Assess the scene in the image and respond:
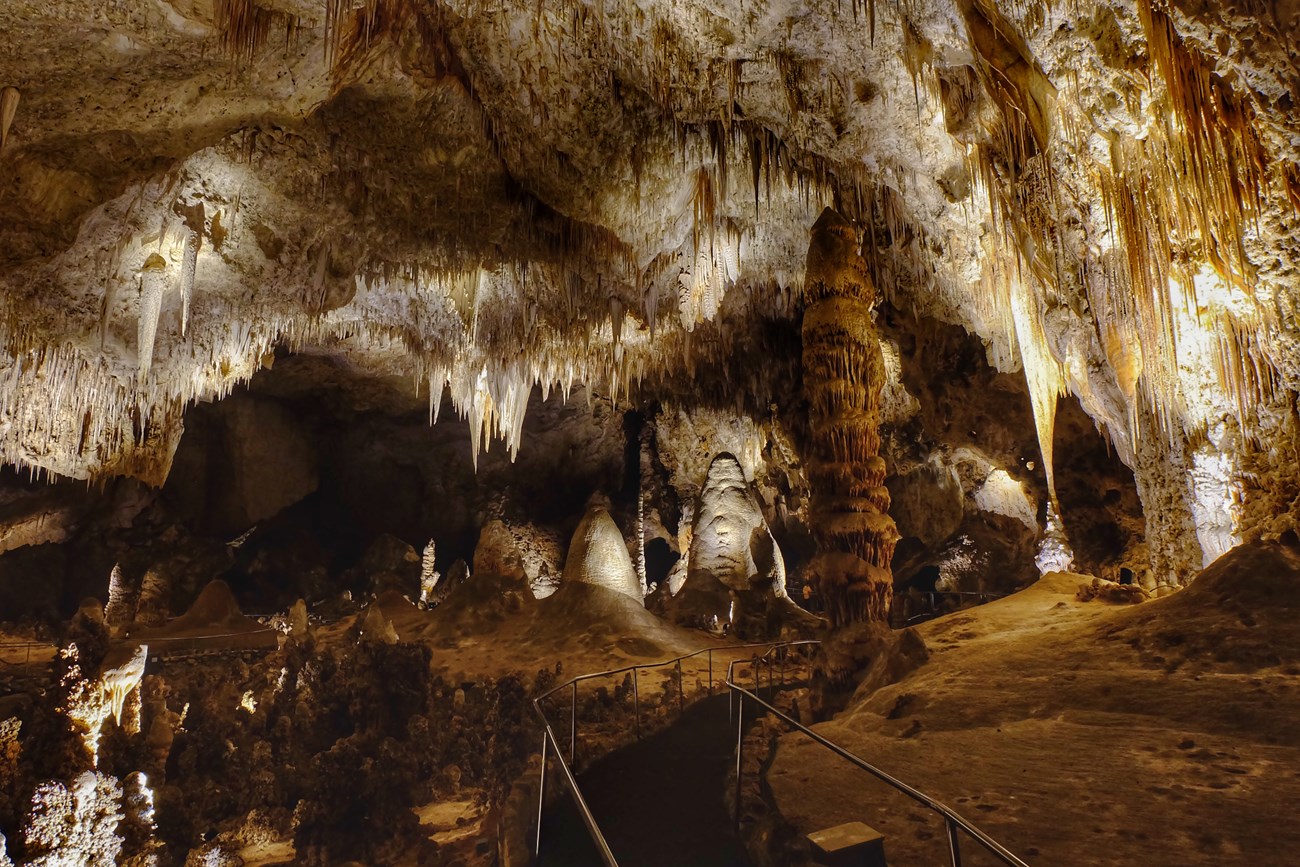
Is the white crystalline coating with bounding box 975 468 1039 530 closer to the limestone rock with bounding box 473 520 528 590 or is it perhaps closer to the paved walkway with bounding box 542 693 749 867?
the limestone rock with bounding box 473 520 528 590

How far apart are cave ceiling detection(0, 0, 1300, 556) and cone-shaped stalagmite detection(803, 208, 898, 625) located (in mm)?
986

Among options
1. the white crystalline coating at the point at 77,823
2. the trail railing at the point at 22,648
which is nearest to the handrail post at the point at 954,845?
the white crystalline coating at the point at 77,823

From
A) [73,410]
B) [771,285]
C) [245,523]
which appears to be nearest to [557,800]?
[771,285]

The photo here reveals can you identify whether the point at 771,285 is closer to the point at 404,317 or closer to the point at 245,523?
the point at 404,317

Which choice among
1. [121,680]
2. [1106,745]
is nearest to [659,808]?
[1106,745]

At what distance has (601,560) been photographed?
1448 cm

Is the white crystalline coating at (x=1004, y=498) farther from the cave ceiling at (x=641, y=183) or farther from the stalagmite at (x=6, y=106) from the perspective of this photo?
the stalagmite at (x=6, y=106)

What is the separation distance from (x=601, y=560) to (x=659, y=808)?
999 cm

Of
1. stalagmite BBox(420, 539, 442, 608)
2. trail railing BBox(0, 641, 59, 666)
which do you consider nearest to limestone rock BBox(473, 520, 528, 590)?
stalagmite BBox(420, 539, 442, 608)

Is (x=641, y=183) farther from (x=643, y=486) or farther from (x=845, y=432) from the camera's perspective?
(x=643, y=486)

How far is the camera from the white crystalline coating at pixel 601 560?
47.0 feet

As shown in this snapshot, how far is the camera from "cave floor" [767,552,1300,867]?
2969mm

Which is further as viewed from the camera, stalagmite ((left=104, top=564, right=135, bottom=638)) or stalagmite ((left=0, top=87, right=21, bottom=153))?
stalagmite ((left=104, top=564, right=135, bottom=638))

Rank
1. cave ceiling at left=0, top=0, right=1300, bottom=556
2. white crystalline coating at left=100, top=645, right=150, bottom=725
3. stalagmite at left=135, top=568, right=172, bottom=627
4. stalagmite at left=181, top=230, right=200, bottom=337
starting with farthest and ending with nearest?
stalagmite at left=135, top=568, right=172, bottom=627 → stalagmite at left=181, top=230, right=200, bottom=337 → white crystalline coating at left=100, top=645, right=150, bottom=725 → cave ceiling at left=0, top=0, right=1300, bottom=556
